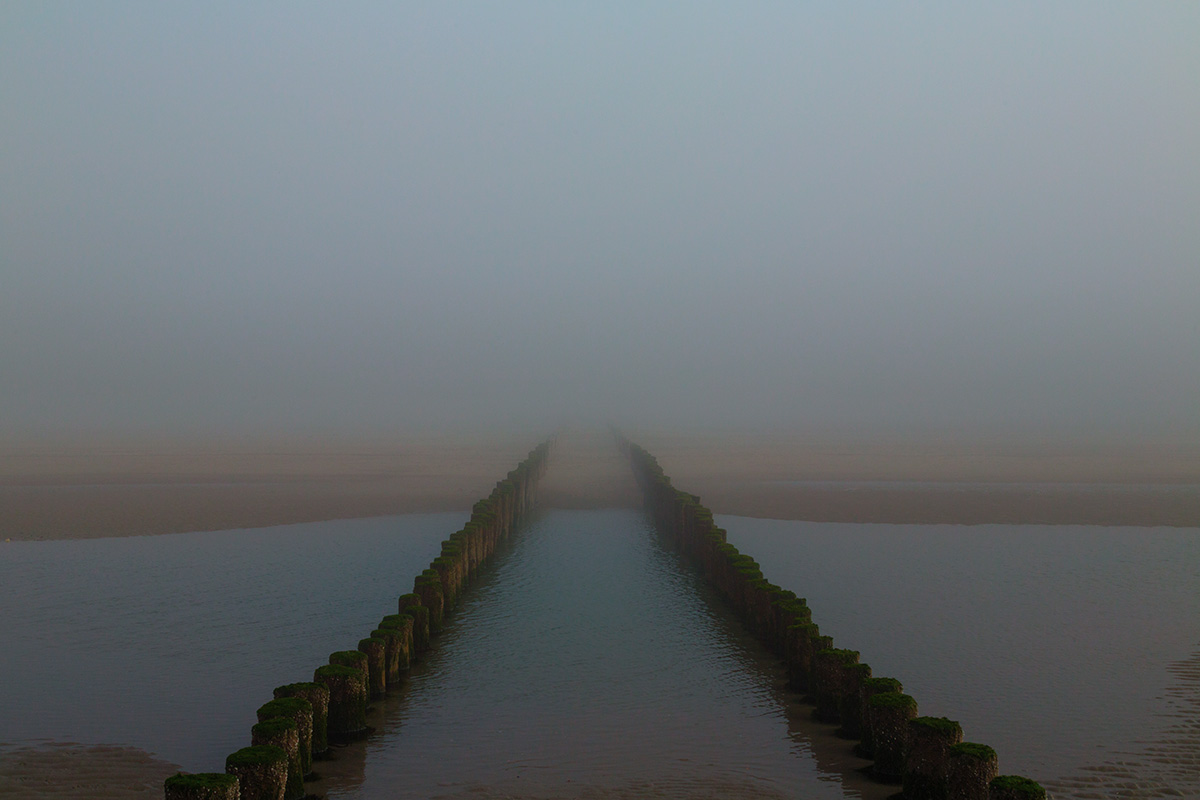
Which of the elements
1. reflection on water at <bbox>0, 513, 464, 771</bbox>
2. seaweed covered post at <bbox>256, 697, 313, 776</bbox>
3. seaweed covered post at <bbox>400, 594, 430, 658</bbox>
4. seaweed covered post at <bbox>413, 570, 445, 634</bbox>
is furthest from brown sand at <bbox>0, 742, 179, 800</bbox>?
seaweed covered post at <bbox>413, 570, 445, 634</bbox>

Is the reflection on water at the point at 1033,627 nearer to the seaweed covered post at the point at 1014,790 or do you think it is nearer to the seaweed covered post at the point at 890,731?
the seaweed covered post at the point at 890,731

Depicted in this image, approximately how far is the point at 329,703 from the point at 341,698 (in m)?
0.15

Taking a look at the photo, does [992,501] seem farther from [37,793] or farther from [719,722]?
[37,793]

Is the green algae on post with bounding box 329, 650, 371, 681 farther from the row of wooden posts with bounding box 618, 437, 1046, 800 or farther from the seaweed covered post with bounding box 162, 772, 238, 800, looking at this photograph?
the row of wooden posts with bounding box 618, 437, 1046, 800

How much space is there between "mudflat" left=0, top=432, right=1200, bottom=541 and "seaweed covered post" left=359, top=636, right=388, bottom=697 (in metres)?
13.4

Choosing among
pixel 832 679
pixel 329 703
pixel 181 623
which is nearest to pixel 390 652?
pixel 329 703

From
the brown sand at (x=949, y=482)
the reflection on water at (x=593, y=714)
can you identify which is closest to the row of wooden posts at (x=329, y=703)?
the reflection on water at (x=593, y=714)

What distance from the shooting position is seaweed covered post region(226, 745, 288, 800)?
23.5ft

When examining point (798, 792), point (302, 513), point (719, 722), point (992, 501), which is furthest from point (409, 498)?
point (798, 792)

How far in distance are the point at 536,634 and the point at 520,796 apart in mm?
5404

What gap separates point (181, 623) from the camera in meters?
13.9

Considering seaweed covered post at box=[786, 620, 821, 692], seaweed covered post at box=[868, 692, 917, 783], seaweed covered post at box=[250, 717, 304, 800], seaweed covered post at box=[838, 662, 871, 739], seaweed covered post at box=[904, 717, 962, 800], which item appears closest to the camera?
seaweed covered post at box=[904, 717, 962, 800]

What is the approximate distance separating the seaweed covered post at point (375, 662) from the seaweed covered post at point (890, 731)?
547 cm

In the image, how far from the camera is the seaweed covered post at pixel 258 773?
23.5 feet
